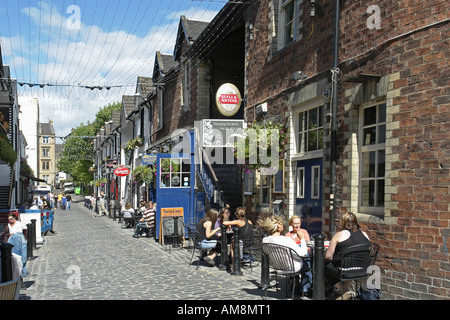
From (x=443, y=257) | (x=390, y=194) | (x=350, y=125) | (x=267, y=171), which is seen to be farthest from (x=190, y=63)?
(x=443, y=257)

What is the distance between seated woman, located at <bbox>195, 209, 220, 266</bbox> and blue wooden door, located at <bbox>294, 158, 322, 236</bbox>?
1.90 m

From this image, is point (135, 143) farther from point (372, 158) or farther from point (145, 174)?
point (372, 158)

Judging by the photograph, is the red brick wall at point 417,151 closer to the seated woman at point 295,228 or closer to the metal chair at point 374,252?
the metal chair at point 374,252

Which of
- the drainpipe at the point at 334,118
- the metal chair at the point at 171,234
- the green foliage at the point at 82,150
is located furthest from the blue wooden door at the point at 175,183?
the green foliage at the point at 82,150

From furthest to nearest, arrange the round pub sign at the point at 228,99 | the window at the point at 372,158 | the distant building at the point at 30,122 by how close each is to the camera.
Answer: the distant building at the point at 30,122, the round pub sign at the point at 228,99, the window at the point at 372,158

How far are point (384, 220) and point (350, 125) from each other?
5.82 ft

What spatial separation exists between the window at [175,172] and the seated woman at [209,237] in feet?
18.6

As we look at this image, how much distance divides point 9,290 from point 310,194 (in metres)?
6.32

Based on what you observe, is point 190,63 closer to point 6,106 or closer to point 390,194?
point 6,106

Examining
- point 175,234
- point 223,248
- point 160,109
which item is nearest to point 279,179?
point 223,248

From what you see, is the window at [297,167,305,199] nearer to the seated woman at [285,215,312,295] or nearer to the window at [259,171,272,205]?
the window at [259,171,272,205]

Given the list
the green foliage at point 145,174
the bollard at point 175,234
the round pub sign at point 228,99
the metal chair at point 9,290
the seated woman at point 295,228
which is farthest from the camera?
the green foliage at point 145,174

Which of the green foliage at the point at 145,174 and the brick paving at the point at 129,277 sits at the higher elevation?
the green foliage at the point at 145,174

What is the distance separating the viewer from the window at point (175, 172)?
16.5m
